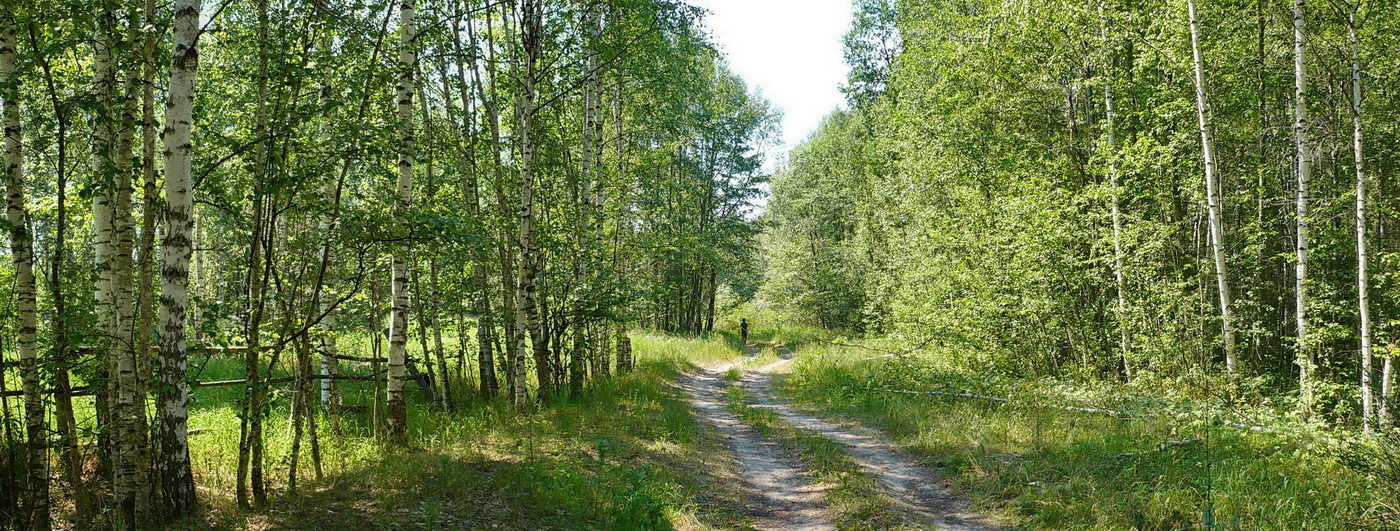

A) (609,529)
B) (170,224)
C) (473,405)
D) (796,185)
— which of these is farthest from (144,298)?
(796,185)

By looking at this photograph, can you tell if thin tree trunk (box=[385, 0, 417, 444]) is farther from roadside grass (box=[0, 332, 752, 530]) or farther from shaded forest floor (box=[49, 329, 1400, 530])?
shaded forest floor (box=[49, 329, 1400, 530])

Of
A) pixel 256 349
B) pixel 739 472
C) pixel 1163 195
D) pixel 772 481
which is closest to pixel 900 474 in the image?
pixel 772 481

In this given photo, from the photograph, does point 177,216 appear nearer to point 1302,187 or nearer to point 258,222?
point 258,222

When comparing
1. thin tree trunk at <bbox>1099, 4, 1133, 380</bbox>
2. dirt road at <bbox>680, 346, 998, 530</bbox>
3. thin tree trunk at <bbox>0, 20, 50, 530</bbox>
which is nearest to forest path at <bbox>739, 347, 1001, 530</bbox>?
dirt road at <bbox>680, 346, 998, 530</bbox>

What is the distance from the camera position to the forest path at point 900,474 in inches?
264

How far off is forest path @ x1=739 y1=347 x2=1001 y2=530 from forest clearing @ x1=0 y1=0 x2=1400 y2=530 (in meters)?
0.07

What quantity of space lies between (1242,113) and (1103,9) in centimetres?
521

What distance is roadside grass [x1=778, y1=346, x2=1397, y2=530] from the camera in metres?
5.74

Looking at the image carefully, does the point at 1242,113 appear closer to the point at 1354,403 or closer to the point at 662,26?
the point at 1354,403

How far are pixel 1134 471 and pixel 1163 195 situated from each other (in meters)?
8.64

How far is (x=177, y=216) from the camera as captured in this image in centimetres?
463

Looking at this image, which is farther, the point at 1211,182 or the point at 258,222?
the point at 1211,182

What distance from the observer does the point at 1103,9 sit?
1291cm

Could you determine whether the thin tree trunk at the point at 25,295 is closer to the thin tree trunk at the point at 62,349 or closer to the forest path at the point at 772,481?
the thin tree trunk at the point at 62,349
